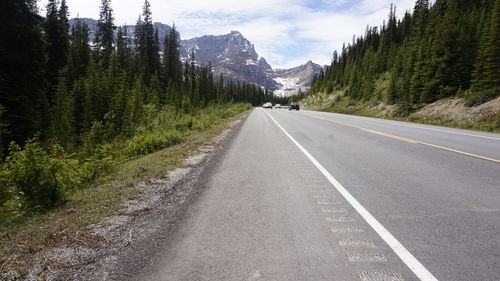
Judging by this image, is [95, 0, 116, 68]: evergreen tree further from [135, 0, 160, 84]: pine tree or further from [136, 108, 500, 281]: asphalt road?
[136, 108, 500, 281]: asphalt road

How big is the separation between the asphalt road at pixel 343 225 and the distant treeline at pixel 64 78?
1112 centimetres

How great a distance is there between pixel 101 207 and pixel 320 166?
4774 mm

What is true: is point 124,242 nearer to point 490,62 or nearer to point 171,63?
point 490,62

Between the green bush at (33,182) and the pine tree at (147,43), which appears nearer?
the green bush at (33,182)

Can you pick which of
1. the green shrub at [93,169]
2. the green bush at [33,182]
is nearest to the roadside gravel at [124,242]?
the green bush at [33,182]

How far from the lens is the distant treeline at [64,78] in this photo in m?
18.1

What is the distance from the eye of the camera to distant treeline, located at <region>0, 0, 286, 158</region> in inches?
713

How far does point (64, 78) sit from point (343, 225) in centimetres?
3801

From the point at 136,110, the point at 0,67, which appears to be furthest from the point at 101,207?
the point at 136,110

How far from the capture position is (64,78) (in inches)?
1297

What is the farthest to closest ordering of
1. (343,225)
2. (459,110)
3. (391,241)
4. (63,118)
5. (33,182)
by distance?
1. (63,118)
2. (459,110)
3. (33,182)
4. (343,225)
5. (391,241)

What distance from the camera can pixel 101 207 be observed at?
176 inches

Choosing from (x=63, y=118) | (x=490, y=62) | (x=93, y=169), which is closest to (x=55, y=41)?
(x=63, y=118)

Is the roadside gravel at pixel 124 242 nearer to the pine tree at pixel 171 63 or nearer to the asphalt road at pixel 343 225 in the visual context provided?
the asphalt road at pixel 343 225
